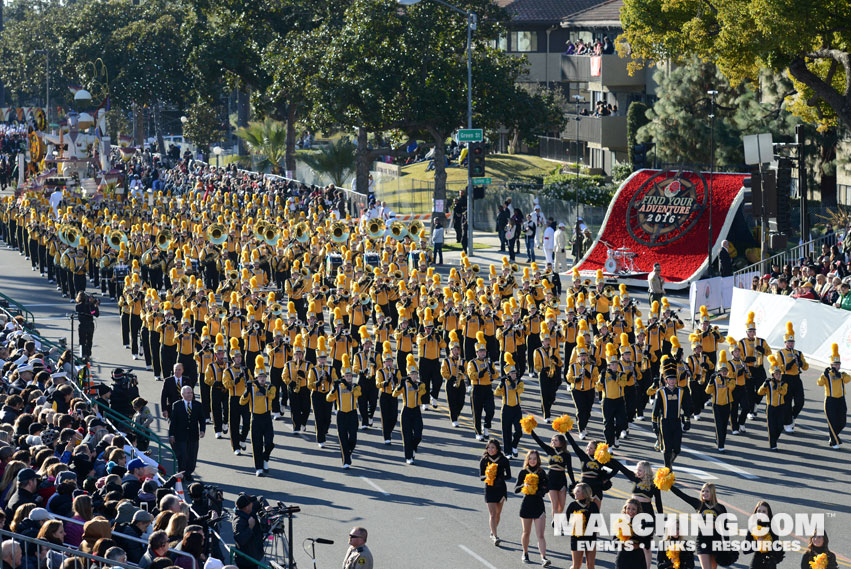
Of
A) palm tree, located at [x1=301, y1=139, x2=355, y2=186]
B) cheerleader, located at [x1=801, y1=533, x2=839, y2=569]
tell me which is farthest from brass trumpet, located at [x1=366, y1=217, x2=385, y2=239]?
cheerleader, located at [x1=801, y1=533, x2=839, y2=569]

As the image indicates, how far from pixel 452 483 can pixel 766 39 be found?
15526 millimetres

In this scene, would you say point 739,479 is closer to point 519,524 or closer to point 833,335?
point 519,524

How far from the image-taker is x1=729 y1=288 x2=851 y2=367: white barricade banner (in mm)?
23031

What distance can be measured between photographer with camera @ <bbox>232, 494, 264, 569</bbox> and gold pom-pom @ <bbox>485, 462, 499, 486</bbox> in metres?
2.93

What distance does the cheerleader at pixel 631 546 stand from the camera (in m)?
12.1

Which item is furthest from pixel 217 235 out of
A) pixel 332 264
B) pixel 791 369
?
pixel 791 369

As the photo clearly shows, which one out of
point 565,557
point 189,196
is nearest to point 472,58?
point 189,196

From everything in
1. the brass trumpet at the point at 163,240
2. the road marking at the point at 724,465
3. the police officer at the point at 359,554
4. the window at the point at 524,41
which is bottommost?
the road marking at the point at 724,465

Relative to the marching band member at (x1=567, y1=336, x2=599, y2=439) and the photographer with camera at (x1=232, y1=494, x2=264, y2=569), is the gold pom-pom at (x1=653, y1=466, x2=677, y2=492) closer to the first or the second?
the photographer with camera at (x1=232, y1=494, x2=264, y2=569)

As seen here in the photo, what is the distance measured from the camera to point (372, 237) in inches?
1275

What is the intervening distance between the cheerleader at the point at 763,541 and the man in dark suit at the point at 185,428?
8.10 m

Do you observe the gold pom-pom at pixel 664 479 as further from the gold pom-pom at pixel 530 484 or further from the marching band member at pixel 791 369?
the marching band member at pixel 791 369

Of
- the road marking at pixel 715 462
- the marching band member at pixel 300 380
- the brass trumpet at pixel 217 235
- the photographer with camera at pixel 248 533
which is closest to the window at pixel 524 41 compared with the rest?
the brass trumpet at pixel 217 235

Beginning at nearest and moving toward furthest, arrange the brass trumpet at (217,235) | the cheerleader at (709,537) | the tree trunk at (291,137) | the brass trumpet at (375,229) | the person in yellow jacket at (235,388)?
the cheerleader at (709,537), the person in yellow jacket at (235,388), the brass trumpet at (217,235), the brass trumpet at (375,229), the tree trunk at (291,137)
